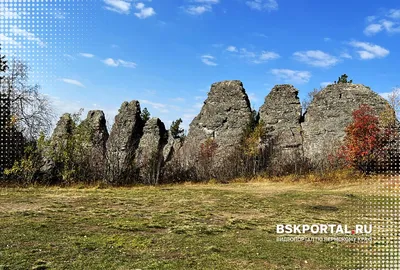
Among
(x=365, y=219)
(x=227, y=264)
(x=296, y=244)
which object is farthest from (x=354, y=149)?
(x=227, y=264)

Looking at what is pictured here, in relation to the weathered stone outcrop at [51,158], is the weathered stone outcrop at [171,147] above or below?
above

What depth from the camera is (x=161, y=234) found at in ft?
18.1

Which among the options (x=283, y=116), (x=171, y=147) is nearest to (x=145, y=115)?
(x=171, y=147)

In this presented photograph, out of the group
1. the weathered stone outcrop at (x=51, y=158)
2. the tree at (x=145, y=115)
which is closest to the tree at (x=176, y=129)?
the tree at (x=145, y=115)

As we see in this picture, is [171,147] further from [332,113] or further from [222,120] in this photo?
[332,113]

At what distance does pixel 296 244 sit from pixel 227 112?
18.1 metres

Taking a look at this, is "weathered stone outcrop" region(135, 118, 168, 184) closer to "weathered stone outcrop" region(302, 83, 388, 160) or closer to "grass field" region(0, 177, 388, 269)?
"grass field" region(0, 177, 388, 269)

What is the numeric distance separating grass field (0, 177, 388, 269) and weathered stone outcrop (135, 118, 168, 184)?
27.7 ft

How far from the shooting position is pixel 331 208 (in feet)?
29.0

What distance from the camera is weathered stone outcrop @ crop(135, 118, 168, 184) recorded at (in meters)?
18.1

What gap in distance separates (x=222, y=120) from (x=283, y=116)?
398cm

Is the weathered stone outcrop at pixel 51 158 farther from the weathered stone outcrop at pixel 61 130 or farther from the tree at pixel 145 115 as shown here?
the tree at pixel 145 115

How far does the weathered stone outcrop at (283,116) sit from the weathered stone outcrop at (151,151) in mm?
7197

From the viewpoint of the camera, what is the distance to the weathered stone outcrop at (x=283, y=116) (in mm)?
21016
